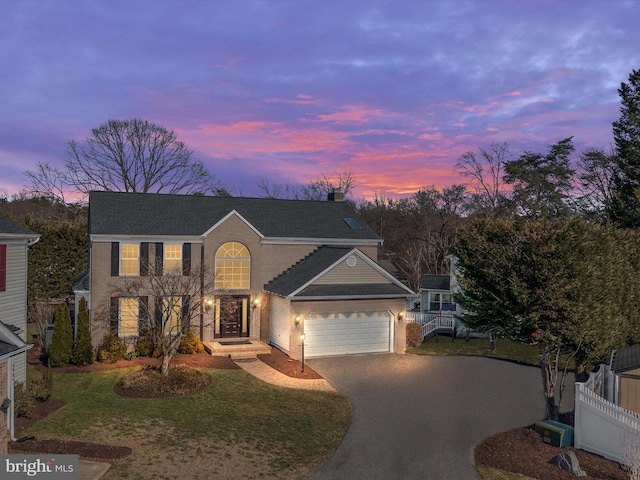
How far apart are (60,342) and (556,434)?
68.7 ft

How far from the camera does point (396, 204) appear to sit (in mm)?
76875

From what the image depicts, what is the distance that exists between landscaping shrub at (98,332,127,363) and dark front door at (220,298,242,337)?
544 cm

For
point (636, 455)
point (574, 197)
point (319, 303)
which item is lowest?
point (636, 455)

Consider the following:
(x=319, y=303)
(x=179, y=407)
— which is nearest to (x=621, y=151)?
(x=319, y=303)

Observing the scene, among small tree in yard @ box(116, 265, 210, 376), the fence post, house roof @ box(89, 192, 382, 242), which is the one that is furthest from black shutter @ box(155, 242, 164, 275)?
the fence post

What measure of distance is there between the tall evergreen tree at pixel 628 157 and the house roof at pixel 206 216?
19015 millimetres

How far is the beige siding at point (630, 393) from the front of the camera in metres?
17.7

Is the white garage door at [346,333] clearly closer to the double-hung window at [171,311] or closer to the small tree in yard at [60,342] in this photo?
the double-hung window at [171,311]

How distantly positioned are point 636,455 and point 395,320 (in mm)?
15398

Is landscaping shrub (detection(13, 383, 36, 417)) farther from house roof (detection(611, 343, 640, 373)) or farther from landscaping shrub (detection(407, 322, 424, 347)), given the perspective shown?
landscaping shrub (detection(407, 322, 424, 347))

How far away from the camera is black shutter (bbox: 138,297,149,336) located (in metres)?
25.6

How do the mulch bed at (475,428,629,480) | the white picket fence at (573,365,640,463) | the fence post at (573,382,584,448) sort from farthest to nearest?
the fence post at (573,382,584,448) < the white picket fence at (573,365,640,463) < the mulch bed at (475,428,629,480)

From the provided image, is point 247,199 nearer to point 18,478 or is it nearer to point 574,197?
point 18,478

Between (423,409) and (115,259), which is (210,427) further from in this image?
(115,259)
